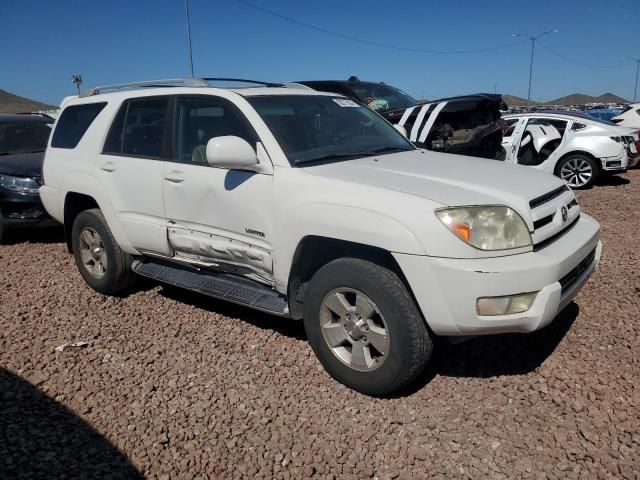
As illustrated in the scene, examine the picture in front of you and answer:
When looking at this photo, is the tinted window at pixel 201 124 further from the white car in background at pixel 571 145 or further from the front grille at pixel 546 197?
the white car in background at pixel 571 145

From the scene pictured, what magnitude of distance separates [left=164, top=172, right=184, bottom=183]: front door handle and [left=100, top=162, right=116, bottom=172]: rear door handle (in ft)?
2.50

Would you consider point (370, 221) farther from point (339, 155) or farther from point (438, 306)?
point (339, 155)

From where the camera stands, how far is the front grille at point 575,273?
293cm

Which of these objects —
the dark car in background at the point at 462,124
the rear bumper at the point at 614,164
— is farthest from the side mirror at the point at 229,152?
the rear bumper at the point at 614,164

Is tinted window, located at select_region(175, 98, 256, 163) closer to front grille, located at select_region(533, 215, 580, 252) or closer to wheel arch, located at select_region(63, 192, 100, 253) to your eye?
wheel arch, located at select_region(63, 192, 100, 253)

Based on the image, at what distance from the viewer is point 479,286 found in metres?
2.61

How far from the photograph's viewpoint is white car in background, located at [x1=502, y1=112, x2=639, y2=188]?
9461 mm

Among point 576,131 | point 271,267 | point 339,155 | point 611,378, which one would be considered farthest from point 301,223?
point 576,131

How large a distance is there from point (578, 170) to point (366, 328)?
831cm

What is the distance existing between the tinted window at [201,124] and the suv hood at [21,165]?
3.77 m

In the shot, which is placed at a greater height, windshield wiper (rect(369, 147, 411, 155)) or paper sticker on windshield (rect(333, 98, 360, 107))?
paper sticker on windshield (rect(333, 98, 360, 107))

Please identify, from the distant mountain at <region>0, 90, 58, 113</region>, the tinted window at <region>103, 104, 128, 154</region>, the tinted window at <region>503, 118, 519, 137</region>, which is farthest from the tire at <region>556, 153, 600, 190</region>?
the distant mountain at <region>0, 90, 58, 113</region>

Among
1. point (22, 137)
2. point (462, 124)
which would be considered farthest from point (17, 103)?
point (462, 124)

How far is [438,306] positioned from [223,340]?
1.85 metres
